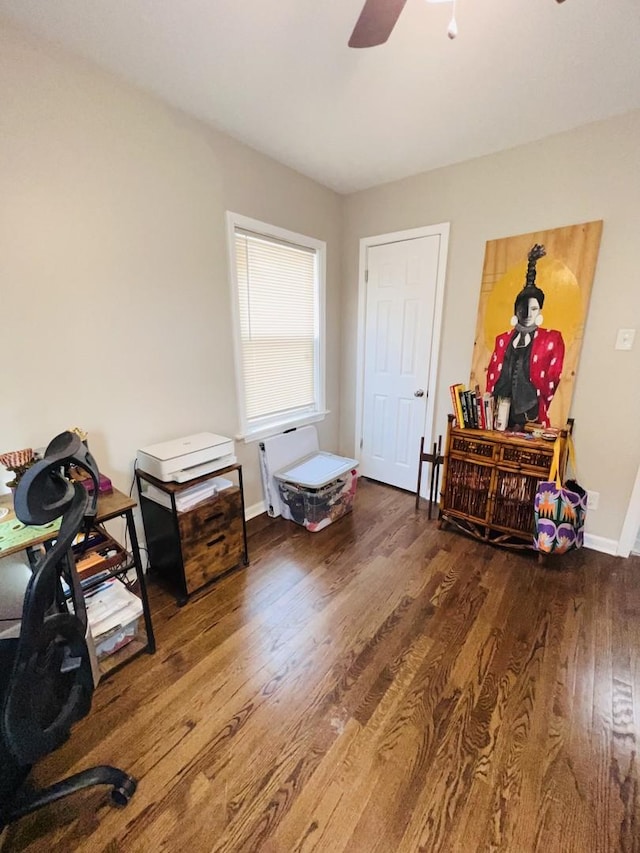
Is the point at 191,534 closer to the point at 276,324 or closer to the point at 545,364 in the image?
the point at 276,324

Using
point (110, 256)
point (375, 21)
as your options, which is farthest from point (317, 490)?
point (375, 21)

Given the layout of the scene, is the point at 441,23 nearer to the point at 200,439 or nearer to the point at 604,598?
the point at 200,439

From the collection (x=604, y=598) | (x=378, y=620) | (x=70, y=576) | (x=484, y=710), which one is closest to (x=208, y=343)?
(x=70, y=576)

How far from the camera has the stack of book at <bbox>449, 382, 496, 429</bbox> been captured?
7.64ft

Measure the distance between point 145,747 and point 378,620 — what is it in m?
1.06

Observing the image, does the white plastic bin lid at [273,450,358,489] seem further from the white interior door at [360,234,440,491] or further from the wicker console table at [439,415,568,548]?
the wicker console table at [439,415,568,548]

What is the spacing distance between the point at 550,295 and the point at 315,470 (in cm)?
191

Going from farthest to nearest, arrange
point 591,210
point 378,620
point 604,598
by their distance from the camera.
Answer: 1. point 591,210
2. point 604,598
3. point 378,620

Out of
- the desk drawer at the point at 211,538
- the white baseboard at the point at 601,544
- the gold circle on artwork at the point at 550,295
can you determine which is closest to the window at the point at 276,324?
the desk drawer at the point at 211,538

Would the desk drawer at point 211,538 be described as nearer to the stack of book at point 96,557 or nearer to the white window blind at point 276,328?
the stack of book at point 96,557

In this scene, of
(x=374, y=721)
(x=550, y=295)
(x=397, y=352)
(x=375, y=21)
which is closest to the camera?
(x=375, y=21)

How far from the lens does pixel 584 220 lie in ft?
6.70

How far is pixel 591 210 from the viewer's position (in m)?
2.01

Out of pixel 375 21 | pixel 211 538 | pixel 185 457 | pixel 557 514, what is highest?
pixel 375 21
